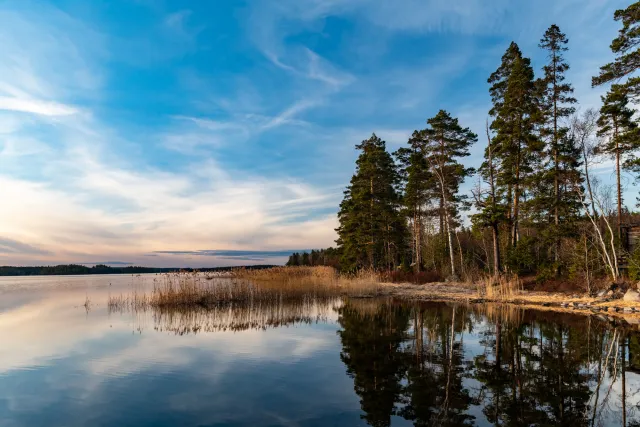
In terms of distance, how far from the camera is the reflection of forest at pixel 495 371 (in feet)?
17.8

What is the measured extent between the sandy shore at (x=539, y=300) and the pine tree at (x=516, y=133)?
6061mm

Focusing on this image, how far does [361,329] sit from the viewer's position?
1210 cm

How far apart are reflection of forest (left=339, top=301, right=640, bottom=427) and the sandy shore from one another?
219 centimetres

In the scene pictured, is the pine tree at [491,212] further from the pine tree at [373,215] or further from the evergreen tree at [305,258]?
the evergreen tree at [305,258]

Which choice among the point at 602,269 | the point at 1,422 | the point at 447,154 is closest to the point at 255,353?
the point at 1,422

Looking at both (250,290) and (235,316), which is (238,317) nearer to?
(235,316)

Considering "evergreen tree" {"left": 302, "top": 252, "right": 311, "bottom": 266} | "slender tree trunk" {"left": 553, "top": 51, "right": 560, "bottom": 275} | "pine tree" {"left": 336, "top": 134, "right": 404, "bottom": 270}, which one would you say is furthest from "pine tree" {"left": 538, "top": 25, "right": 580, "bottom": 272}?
"evergreen tree" {"left": 302, "top": 252, "right": 311, "bottom": 266}

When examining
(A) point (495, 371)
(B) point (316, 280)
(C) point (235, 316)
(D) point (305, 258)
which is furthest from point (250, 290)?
(D) point (305, 258)

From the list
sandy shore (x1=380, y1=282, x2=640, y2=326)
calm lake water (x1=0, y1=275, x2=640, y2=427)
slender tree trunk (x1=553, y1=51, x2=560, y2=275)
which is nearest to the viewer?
calm lake water (x1=0, y1=275, x2=640, y2=427)

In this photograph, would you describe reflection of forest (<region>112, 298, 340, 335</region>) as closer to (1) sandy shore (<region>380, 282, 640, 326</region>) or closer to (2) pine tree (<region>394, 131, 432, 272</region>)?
(1) sandy shore (<region>380, 282, 640, 326</region>)

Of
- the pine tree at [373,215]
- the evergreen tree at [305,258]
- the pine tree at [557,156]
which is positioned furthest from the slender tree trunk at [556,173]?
the evergreen tree at [305,258]

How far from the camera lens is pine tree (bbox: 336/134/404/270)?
3350 cm

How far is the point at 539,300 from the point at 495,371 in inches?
469

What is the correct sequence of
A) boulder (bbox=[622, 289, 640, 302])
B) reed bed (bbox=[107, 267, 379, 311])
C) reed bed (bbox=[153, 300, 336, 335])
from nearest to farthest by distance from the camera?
reed bed (bbox=[153, 300, 336, 335]), boulder (bbox=[622, 289, 640, 302]), reed bed (bbox=[107, 267, 379, 311])
